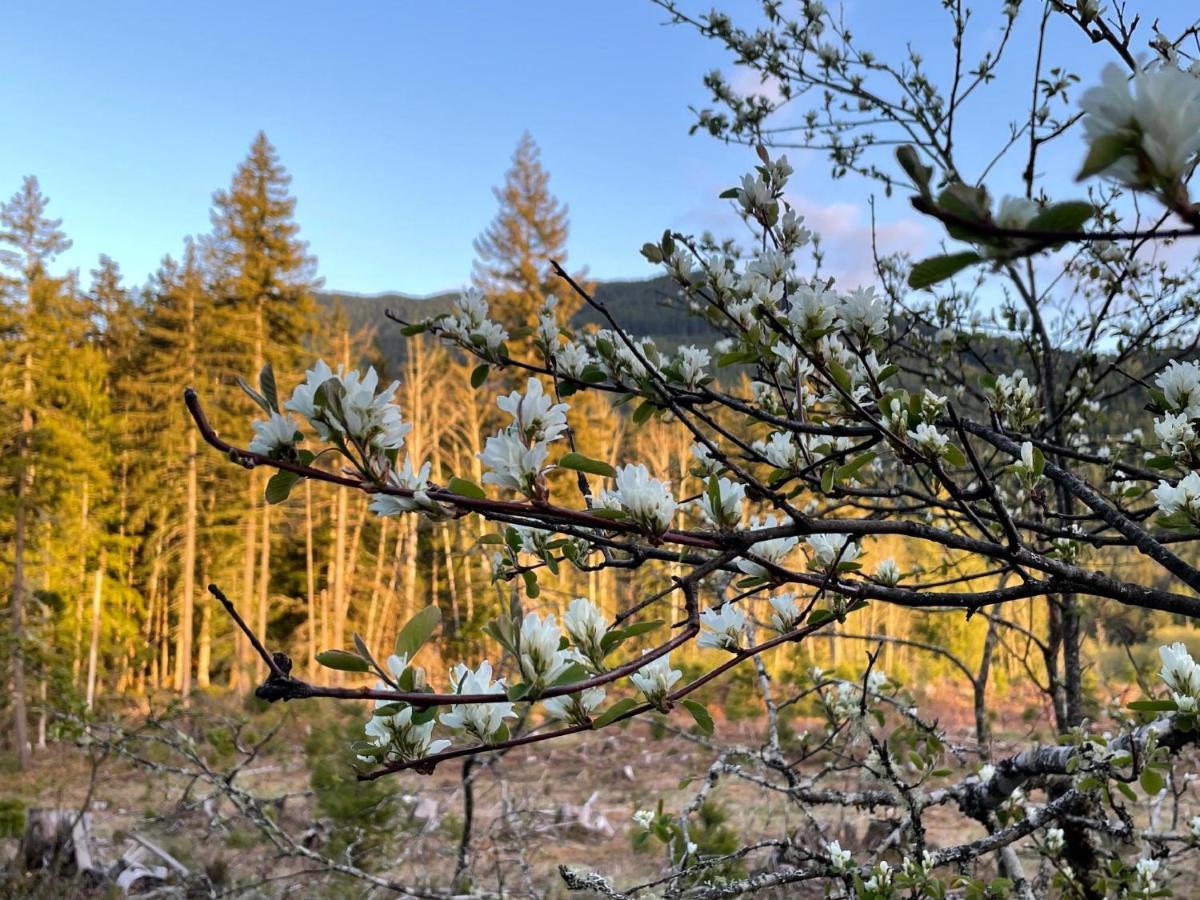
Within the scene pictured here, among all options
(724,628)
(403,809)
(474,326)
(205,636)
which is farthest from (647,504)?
(205,636)

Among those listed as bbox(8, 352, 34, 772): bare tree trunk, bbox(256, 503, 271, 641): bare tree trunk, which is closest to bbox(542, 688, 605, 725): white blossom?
bbox(8, 352, 34, 772): bare tree trunk

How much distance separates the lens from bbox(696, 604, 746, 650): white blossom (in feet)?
3.04

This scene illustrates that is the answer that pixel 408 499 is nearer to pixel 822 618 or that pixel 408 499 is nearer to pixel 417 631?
pixel 417 631

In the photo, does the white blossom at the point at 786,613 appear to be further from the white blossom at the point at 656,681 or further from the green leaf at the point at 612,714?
the green leaf at the point at 612,714

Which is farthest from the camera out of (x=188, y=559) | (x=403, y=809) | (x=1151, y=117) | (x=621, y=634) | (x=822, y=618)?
(x=188, y=559)

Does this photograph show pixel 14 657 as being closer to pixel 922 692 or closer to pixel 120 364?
pixel 120 364

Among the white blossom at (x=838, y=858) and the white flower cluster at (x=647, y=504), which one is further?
the white blossom at (x=838, y=858)

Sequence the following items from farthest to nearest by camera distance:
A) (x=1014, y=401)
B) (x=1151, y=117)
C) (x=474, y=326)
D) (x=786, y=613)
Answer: (x=474, y=326) → (x=1014, y=401) → (x=786, y=613) → (x=1151, y=117)

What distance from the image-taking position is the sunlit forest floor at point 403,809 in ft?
14.3

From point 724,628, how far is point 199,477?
20.5 metres

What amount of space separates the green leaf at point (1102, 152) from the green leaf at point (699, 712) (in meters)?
0.61

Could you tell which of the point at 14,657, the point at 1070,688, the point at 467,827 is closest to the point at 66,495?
the point at 14,657

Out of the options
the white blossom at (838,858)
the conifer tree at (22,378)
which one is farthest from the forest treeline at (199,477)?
the white blossom at (838,858)

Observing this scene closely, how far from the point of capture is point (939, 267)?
1.41 ft
